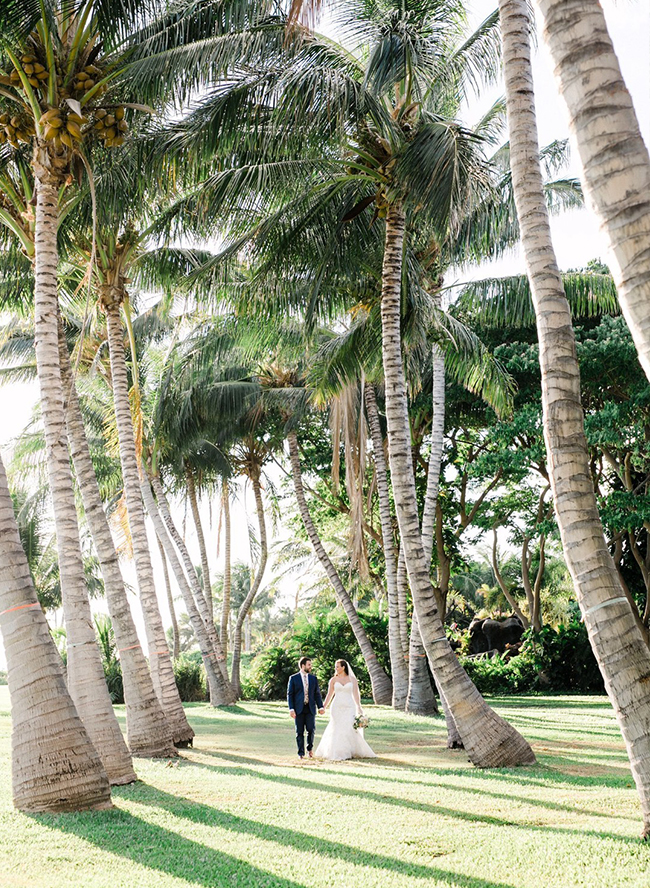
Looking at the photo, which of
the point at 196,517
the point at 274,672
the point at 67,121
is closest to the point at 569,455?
the point at 67,121

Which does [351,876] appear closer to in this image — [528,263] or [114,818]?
[114,818]

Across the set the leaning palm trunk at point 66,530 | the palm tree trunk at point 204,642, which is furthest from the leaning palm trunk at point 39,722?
the palm tree trunk at point 204,642

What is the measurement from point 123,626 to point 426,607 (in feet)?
13.1

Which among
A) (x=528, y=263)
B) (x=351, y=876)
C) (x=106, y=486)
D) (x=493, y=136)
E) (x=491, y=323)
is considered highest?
(x=493, y=136)

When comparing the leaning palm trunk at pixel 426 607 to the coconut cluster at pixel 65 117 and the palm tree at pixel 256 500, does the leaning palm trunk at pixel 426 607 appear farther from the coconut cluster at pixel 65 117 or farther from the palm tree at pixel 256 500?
the palm tree at pixel 256 500

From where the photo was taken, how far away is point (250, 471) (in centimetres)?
2822

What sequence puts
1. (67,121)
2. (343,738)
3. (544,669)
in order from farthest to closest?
(544,669) < (343,738) < (67,121)

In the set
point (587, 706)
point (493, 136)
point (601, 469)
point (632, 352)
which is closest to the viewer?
point (493, 136)

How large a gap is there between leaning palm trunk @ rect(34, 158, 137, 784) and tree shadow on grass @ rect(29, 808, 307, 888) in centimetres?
168

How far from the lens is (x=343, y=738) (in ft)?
39.8

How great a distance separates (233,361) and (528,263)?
16.1 m

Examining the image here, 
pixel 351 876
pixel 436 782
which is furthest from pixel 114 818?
pixel 436 782

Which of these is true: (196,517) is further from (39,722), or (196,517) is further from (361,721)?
(39,722)

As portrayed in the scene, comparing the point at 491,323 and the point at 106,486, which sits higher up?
the point at 491,323
